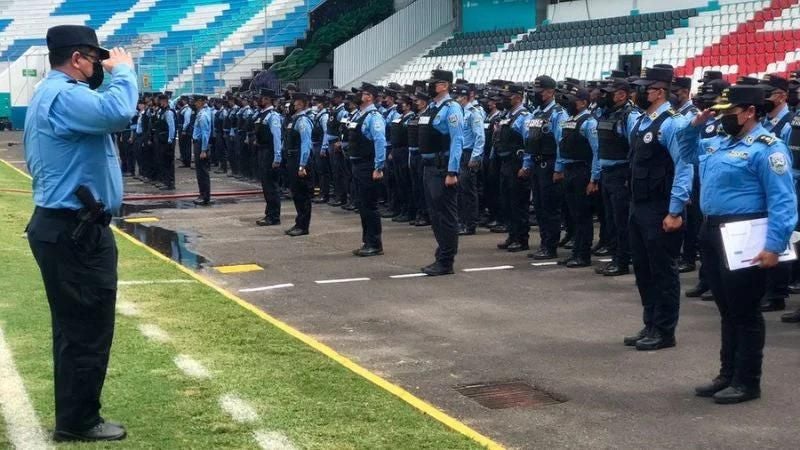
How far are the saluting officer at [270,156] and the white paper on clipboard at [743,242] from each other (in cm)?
921

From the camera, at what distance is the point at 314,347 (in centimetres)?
700

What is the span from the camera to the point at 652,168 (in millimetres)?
7105

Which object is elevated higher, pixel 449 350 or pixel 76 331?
pixel 76 331

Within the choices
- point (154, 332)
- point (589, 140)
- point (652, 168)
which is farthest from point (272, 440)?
point (589, 140)

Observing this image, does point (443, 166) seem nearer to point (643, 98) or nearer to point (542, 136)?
point (542, 136)

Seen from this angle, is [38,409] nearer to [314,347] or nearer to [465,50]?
[314,347]

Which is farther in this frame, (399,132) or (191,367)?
(399,132)

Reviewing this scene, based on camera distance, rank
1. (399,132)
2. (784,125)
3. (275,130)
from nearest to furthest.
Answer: (784,125) → (275,130) → (399,132)

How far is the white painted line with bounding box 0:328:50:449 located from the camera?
5062 millimetres

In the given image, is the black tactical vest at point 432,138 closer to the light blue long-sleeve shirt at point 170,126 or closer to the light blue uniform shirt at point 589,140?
the light blue uniform shirt at point 589,140

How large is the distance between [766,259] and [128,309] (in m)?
4.94

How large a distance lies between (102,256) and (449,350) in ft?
9.40

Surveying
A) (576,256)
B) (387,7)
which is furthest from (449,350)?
(387,7)

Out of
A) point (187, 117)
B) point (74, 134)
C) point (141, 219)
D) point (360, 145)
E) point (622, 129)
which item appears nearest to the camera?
point (74, 134)
